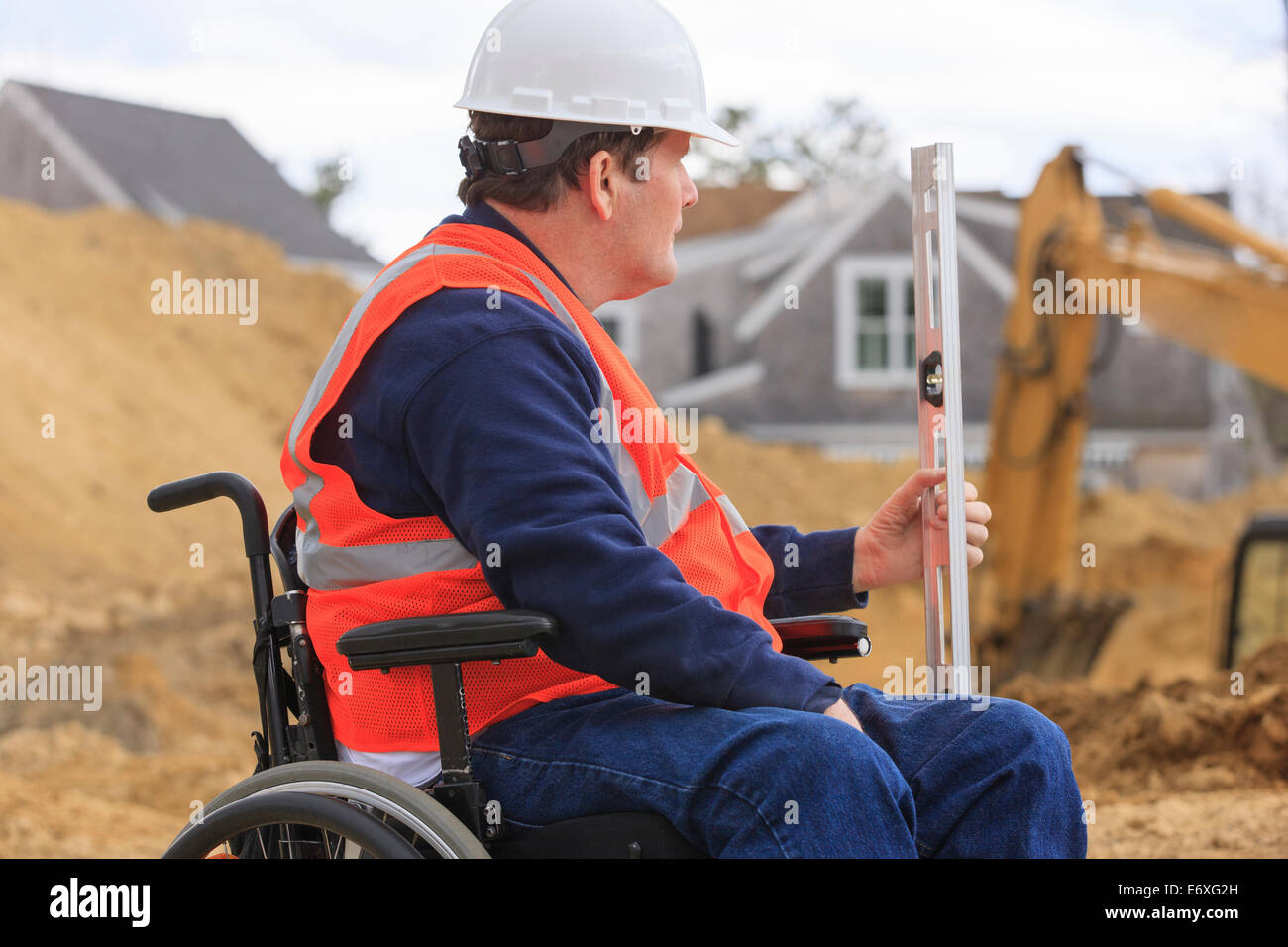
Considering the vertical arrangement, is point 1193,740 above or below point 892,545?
below

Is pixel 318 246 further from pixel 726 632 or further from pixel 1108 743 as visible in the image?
pixel 726 632

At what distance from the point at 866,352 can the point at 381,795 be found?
20798mm

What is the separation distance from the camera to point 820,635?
2.60 meters

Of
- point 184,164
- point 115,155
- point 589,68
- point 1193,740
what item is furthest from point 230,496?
point 184,164

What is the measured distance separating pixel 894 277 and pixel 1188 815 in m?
18.6

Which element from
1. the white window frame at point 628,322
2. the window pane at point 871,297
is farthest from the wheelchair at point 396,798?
the white window frame at point 628,322

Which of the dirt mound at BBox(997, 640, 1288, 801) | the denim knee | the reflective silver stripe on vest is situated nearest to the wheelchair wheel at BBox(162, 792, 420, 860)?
the reflective silver stripe on vest

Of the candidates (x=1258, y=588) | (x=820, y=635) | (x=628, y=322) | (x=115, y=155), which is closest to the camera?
(x=820, y=635)

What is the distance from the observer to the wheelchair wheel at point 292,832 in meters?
1.92

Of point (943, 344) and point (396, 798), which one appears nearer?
point (396, 798)

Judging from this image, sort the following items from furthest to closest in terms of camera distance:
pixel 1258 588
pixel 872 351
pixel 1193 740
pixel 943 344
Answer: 1. pixel 872 351
2. pixel 1258 588
3. pixel 1193 740
4. pixel 943 344

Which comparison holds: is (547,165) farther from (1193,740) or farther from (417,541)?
(1193,740)

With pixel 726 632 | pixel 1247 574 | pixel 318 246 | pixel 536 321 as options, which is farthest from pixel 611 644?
pixel 318 246

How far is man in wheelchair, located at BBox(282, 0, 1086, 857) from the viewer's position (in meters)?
1.88
